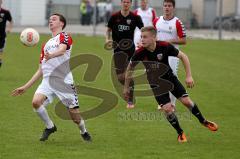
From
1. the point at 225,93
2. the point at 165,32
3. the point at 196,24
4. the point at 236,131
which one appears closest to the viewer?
the point at 236,131

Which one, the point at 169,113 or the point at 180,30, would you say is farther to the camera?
the point at 180,30

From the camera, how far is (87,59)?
74.0 ft

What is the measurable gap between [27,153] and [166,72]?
2845 mm

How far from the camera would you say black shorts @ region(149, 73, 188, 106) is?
12.0 metres

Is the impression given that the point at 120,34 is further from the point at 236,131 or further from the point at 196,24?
the point at 196,24

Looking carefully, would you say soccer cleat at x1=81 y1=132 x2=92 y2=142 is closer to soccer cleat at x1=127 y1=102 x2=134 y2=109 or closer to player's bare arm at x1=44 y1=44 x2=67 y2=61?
player's bare arm at x1=44 y1=44 x2=67 y2=61

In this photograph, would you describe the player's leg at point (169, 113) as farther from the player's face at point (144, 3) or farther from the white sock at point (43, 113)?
the player's face at point (144, 3)

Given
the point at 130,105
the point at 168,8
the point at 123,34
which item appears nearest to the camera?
the point at 168,8

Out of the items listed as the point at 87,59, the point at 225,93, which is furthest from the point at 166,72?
the point at 87,59

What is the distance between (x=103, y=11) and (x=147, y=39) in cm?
4502

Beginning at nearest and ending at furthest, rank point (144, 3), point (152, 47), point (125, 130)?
point (152, 47)
point (125, 130)
point (144, 3)

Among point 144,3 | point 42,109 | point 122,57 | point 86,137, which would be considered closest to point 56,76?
point 42,109

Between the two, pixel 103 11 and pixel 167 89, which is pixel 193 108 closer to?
pixel 167 89

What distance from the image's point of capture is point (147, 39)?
11.6m
